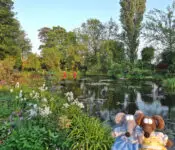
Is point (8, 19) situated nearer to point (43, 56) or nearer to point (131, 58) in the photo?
point (43, 56)

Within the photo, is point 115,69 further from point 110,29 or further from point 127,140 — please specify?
point 127,140

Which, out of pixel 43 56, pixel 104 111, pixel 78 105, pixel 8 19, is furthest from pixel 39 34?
pixel 78 105

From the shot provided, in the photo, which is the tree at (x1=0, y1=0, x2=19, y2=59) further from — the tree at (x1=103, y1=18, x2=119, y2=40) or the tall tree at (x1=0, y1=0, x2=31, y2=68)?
the tree at (x1=103, y1=18, x2=119, y2=40)

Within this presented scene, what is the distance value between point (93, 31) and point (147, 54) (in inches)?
508

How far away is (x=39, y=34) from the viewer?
2381 inches

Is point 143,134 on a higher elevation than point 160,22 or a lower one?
lower

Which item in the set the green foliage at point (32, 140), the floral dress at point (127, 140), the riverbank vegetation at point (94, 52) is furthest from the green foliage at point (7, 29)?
the floral dress at point (127, 140)

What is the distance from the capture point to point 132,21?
3959cm

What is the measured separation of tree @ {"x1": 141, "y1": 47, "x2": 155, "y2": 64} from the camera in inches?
1553

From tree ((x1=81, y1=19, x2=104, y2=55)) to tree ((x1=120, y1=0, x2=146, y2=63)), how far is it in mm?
8979

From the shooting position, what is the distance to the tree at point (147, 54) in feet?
129

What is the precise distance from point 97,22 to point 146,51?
44.7ft

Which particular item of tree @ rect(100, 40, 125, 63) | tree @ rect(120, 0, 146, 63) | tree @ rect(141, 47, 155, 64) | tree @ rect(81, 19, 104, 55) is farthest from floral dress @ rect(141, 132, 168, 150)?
tree @ rect(81, 19, 104, 55)

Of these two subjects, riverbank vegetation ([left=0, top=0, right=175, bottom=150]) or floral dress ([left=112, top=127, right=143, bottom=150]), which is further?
riverbank vegetation ([left=0, top=0, right=175, bottom=150])
